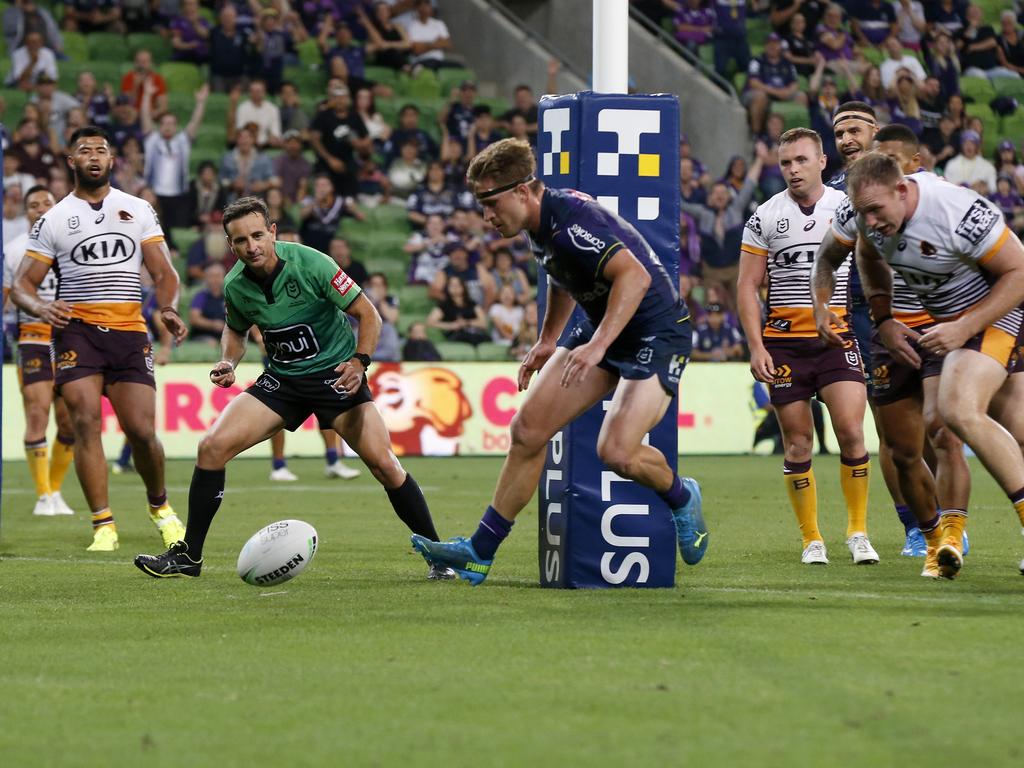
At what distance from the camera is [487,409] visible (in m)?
20.2

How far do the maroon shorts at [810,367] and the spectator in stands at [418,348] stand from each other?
11247 mm

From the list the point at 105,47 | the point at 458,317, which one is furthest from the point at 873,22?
the point at 105,47

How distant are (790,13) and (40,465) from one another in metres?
16.7

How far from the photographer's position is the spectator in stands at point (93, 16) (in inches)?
942

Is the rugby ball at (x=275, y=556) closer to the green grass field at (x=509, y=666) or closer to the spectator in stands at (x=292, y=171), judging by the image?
the green grass field at (x=509, y=666)

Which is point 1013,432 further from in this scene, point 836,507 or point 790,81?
point 790,81

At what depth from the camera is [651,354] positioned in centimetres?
761

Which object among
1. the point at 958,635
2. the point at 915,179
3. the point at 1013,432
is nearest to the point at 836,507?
the point at 1013,432

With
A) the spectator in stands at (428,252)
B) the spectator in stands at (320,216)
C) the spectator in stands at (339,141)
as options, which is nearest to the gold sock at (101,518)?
the spectator in stands at (320,216)

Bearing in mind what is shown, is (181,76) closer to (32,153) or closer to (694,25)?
(32,153)

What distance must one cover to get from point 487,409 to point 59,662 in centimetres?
1417

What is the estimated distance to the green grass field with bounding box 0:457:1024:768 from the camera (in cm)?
462

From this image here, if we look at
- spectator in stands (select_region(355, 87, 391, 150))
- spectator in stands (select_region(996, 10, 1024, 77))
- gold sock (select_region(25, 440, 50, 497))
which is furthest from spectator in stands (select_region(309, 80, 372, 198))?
spectator in stands (select_region(996, 10, 1024, 77))

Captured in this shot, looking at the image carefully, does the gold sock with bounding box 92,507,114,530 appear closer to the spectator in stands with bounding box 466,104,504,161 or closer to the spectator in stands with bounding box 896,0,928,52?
the spectator in stands with bounding box 466,104,504,161
